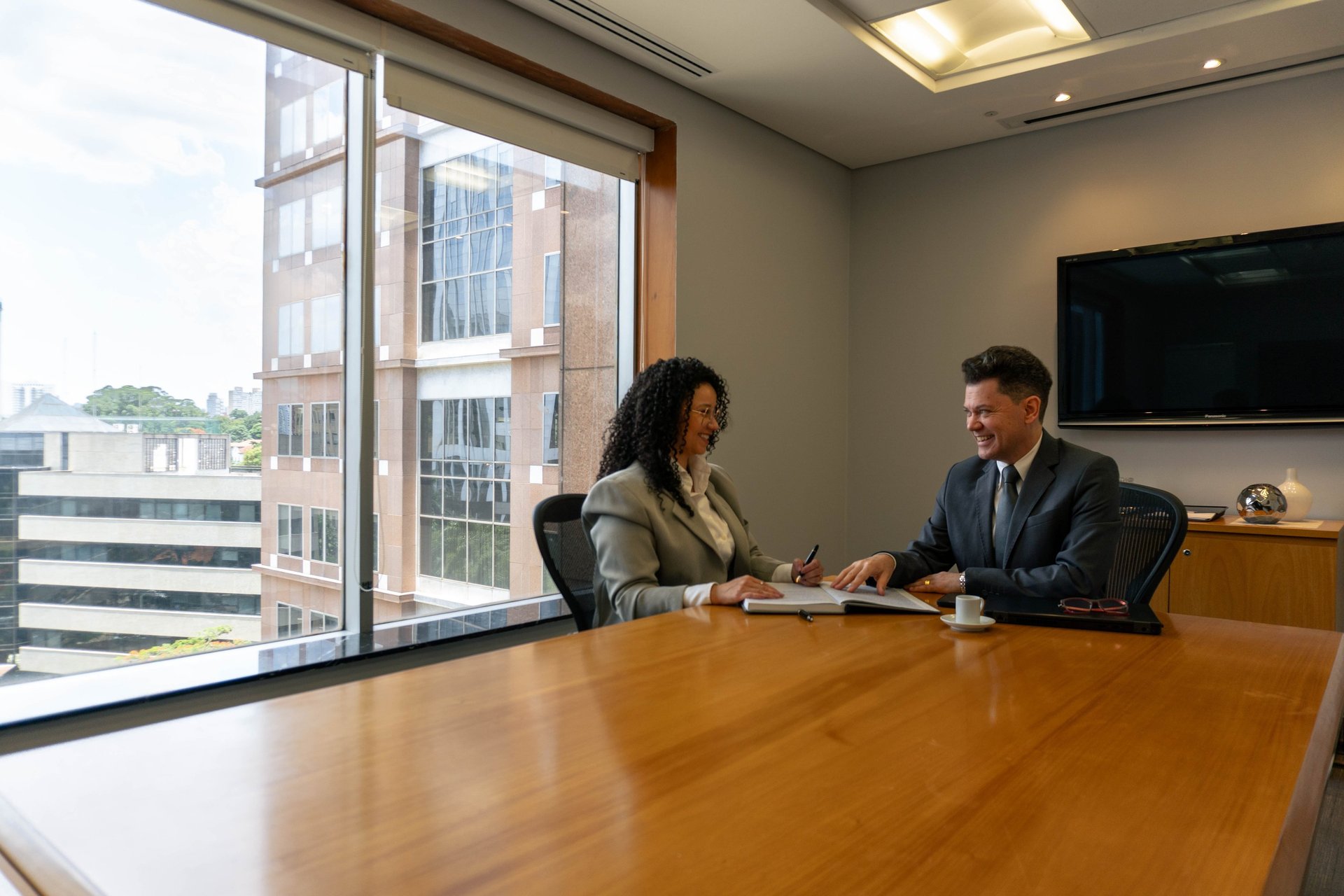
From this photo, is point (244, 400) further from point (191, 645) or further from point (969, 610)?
point (969, 610)

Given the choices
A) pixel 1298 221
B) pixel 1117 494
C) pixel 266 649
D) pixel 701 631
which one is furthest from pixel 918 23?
pixel 266 649

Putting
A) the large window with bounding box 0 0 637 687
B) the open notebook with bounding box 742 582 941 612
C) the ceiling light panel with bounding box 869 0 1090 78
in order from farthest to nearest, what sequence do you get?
the ceiling light panel with bounding box 869 0 1090 78 < the large window with bounding box 0 0 637 687 < the open notebook with bounding box 742 582 941 612

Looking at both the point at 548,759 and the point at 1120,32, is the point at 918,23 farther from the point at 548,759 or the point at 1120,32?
the point at 548,759

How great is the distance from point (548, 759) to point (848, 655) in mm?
693

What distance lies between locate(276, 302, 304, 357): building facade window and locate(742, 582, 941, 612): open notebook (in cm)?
167

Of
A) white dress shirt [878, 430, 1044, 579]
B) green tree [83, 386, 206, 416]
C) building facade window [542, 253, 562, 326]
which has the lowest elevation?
white dress shirt [878, 430, 1044, 579]

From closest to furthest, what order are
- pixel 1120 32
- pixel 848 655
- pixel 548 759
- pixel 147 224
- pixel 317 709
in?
pixel 548 759 < pixel 317 709 < pixel 848 655 < pixel 147 224 < pixel 1120 32

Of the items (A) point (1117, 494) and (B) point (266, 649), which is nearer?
(A) point (1117, 494)

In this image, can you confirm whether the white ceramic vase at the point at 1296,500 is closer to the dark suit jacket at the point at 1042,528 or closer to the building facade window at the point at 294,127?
the dark suit jacket at the point at 1042,528

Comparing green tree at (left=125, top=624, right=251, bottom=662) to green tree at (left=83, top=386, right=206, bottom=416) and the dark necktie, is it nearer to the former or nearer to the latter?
green tree at (left=83, top=386, right=206, bottom=416)

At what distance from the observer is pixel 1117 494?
2158mm

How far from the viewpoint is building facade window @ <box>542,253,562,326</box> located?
352cm

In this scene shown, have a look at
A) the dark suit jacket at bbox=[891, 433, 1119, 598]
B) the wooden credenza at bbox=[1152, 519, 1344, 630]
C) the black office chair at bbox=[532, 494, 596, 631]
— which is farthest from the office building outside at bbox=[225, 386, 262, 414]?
the wooden credenza at bbox=[1152, 519, 1344, 630]

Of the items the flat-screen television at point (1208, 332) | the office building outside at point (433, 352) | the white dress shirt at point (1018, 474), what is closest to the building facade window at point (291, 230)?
the office building outside at point (433, 352)
